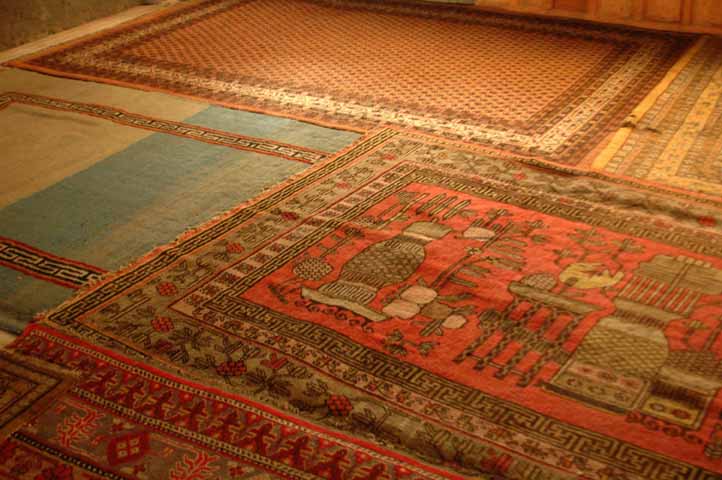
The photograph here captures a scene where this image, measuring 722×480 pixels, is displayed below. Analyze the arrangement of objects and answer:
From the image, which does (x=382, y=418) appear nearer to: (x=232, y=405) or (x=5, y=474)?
(x=232, y=405)

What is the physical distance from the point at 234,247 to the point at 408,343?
94 centimetres

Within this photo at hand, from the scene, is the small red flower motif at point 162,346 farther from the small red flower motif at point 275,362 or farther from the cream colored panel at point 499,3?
the cream colored panel at point 499,3

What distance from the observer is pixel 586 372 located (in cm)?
235

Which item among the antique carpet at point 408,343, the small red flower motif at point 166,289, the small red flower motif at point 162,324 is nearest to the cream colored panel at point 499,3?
the antique carpet at point 408,343

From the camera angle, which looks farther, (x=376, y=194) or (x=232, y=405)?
(x=376, y=194)

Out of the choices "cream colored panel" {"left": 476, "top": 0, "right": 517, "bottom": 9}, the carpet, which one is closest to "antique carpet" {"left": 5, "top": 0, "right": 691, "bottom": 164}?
"cream colored panel" {"left": 476, "top": 0, "right": 517, "bottom": 9}

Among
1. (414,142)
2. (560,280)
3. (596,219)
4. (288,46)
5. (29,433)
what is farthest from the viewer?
(288,46)

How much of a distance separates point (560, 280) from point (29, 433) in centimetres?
173

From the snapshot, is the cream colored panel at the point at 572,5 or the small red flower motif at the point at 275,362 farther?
the cream colored panel at the point at 572,5

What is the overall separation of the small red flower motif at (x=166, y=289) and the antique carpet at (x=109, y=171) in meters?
0.28

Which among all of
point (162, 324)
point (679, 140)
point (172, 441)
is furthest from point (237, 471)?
point (679, 140)

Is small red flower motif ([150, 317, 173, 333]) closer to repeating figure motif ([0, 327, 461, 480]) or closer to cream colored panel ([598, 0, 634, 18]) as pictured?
repeating figure motif ([0, 327, 461, 480])

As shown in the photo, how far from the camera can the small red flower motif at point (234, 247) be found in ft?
10.2

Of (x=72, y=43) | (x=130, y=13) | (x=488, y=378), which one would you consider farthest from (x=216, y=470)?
(x=130, y=13)
